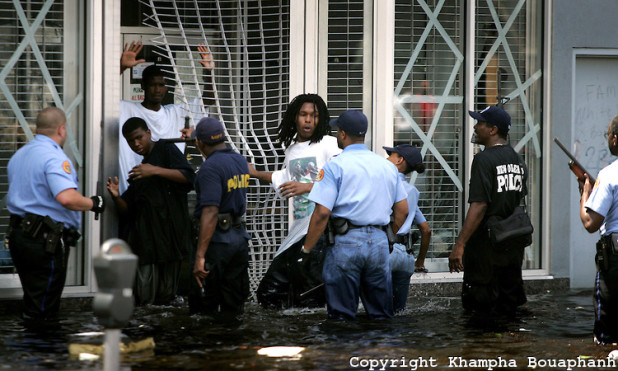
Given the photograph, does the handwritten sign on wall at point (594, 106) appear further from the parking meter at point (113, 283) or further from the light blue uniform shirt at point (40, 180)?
the parking meter at point (113, 283)

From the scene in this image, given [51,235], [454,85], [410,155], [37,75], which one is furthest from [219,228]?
[454,85]

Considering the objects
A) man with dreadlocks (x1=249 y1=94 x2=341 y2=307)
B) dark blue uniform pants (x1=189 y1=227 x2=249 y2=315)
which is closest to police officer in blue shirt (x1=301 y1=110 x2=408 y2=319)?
dark blue uniform pants (x1=189 y1=227 x2=249 y2=315)

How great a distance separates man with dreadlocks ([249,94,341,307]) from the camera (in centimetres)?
863

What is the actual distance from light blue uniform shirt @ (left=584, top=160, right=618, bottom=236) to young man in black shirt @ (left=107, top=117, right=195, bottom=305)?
12.4 ft

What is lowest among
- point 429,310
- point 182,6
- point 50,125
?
point 429,310

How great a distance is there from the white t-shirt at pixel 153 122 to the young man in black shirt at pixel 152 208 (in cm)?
38

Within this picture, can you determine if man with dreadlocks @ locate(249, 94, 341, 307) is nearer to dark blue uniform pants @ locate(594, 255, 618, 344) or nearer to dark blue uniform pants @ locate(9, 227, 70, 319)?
dark blue uniform pants @ locate(9, 227, 70, 319)

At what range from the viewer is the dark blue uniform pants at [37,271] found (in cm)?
751

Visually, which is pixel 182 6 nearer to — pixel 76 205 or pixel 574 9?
pixel 76 205

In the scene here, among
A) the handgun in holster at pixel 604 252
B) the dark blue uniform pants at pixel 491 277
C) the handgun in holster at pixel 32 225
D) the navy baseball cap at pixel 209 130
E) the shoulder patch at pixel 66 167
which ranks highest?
the navy baseball cap at pixel 209 130

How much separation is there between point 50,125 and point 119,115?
5.17 ft

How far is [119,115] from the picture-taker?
9.21 meters

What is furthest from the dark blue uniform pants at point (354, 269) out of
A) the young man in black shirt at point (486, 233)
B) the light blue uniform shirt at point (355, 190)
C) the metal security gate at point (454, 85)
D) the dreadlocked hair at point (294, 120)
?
the metal security gate at point (454, 85)

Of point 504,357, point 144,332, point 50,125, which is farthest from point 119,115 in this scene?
point 504,357
